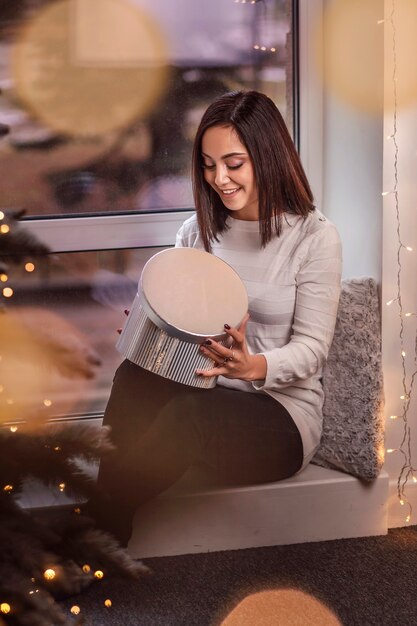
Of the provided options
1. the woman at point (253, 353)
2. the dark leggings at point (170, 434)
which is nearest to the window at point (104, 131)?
the woman at point (253, 353)

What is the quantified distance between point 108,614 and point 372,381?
80cm

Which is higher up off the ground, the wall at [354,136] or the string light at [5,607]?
the wall at [354,136]

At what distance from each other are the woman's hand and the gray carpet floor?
0.47 metres

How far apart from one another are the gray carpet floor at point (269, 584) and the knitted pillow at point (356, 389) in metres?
0.20

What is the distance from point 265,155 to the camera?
1.77 meters

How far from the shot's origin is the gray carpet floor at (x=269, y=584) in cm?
169

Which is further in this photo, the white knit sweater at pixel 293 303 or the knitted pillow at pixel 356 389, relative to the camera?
the knitted pillow at pixel 356 389

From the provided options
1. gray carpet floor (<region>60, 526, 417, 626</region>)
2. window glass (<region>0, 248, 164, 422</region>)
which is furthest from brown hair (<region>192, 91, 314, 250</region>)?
gray carpet floor (<region>60, 526, 417, 626</region>)

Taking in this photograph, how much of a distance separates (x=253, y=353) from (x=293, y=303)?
0.15 m

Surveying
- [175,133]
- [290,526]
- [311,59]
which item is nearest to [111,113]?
[175,133]

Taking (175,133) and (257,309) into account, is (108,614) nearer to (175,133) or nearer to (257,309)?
(257,309)

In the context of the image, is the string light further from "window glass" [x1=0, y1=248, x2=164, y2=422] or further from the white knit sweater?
"window glass" [x1=0, y1=248, x2=164, y2=422]

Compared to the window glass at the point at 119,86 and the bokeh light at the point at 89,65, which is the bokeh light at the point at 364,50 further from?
the bokeh light at the point at 89,65

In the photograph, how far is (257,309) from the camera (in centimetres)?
188
